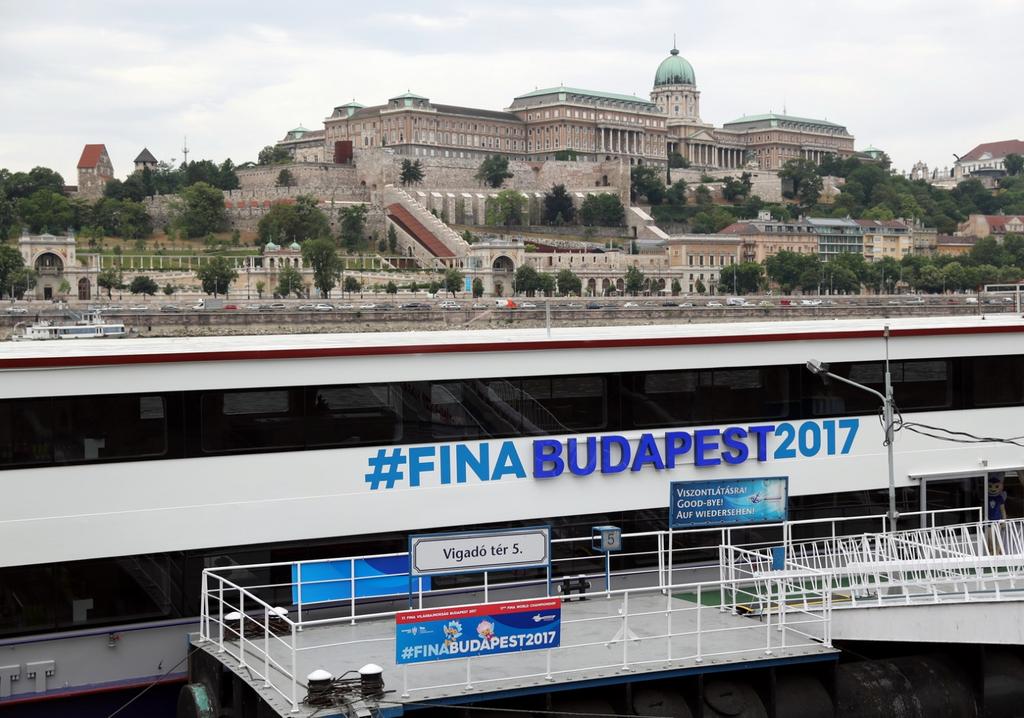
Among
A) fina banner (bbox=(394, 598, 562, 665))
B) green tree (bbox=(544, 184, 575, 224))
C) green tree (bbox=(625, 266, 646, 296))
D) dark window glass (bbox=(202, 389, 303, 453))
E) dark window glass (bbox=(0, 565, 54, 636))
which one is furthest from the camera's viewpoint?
green tree (bbox=(544, 184, 575, 224))

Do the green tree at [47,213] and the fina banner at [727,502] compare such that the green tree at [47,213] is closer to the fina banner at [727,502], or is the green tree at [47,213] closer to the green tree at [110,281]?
the green tree at [110,281]

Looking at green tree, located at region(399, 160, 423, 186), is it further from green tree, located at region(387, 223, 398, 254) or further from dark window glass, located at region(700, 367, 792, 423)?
dark window glass, located at region(700, 367, 792, 423)

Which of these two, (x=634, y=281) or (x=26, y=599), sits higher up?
(x=634, y=281)

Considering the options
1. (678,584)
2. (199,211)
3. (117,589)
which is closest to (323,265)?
(199,211)

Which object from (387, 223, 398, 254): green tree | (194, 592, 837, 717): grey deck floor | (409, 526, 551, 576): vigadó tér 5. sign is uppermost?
(387, 223, 398, 254): green tree

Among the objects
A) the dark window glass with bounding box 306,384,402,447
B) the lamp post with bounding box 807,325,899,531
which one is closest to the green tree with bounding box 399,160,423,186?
the lamp post with bounding box 807,325,899,531

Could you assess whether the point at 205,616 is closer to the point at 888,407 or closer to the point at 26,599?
the point at 26,599

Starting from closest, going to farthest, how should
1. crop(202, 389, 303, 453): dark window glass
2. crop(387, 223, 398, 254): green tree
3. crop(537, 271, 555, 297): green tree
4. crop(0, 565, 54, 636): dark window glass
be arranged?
crop(0, 565, 54, 636): dark window glass < crop(202, 389, 303, 453): dark window glass < crop(537, 271, 555, 297): green tree < crop(387, 223, 398, 254): green tree

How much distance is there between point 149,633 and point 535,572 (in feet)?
13.0

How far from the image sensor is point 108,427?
44.8 ft

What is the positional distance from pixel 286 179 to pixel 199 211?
23.7 meters

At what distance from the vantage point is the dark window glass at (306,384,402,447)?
14.5 metres

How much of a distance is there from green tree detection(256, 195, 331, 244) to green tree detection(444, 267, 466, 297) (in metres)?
21.3

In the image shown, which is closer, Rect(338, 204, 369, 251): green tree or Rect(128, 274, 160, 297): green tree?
Rect(128, 274, 160, 297): green tree
